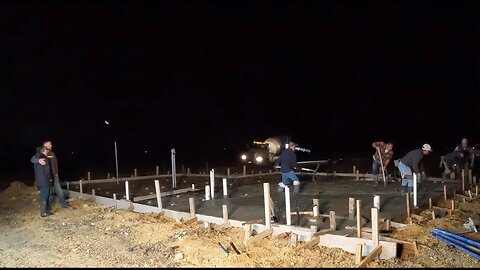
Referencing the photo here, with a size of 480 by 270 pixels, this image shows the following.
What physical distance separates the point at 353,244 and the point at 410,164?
16.9 feet

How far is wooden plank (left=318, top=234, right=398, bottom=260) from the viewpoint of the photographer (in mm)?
6969

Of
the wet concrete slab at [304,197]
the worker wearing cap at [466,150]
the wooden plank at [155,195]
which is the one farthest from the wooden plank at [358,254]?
the worker wearing cap at [466,150]

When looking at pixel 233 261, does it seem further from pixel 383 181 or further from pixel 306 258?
pixel 383 181

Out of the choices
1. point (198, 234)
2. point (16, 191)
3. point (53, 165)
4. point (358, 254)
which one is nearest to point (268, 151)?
point (16, 191)

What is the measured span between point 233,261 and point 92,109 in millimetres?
61982

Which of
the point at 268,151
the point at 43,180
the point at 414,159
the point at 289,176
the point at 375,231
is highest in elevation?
the point at 414,159

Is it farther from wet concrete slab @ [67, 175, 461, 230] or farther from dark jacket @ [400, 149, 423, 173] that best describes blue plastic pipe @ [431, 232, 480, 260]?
dark jacket @ [400, 149, 423, 173]

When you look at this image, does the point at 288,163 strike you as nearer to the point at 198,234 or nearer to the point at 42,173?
the point at 198,234

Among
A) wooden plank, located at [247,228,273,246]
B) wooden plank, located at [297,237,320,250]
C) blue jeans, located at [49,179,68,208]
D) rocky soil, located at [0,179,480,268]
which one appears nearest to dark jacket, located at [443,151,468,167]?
rocky soil, located at [0,179,480,268]

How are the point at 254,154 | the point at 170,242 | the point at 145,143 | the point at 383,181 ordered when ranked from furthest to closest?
the point at 145,143 → the point at 254,154 → the point at 383,181 → the point at 170,242

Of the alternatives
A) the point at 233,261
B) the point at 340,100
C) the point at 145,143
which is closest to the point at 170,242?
the point at 233,261

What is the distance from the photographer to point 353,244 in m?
7.34

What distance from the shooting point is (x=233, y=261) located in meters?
7.01

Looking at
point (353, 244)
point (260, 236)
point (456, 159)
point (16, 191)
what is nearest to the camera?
point (353, 244)
